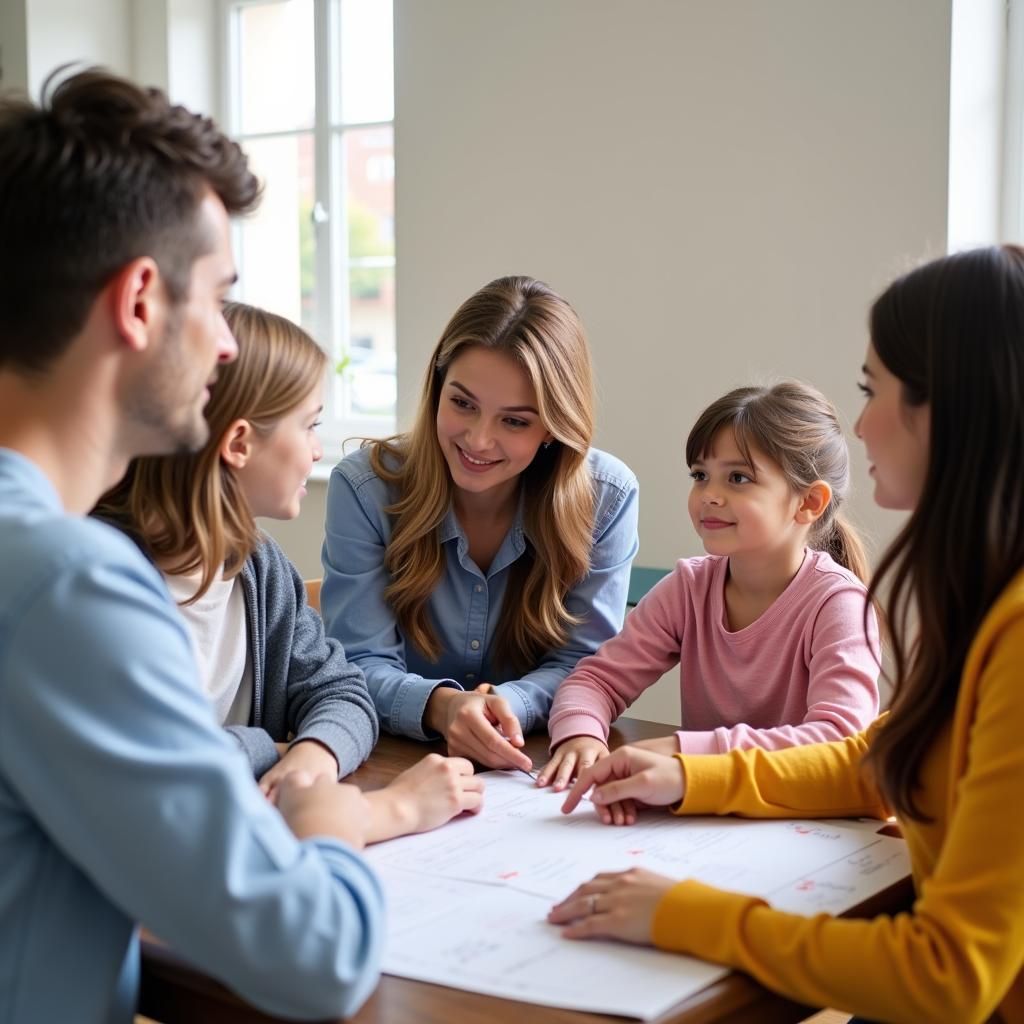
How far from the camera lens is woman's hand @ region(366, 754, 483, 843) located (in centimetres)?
123

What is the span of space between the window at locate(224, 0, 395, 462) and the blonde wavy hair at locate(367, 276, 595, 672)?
2.60m

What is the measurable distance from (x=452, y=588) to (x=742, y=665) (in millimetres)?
486

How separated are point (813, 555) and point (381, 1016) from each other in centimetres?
103

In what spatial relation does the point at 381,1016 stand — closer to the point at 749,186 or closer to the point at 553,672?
the point at 553,672

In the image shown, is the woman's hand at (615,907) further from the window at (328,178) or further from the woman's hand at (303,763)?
the window at (328,178)

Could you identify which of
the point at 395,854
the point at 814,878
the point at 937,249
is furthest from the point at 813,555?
the point at 937,249

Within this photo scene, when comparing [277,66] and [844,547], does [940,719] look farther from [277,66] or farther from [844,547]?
[277,66]

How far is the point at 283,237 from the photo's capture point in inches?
189

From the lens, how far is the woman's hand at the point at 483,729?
58.4 inches

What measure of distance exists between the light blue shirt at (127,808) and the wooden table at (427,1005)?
0.06 metres

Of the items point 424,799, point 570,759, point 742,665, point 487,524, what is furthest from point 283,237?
point 424,799

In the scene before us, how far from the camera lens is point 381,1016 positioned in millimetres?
875

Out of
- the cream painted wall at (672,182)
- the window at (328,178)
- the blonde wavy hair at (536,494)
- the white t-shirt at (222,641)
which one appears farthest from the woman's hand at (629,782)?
the window at (328,178)

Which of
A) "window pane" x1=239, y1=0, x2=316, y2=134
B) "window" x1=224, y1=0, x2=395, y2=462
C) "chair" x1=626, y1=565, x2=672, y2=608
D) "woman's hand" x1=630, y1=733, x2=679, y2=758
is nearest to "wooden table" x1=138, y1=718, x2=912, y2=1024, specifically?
"woman's hand" x1=630, y1=733, x2=679, y2=758
